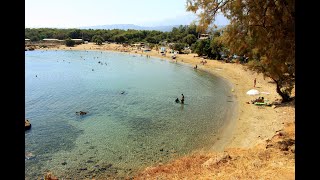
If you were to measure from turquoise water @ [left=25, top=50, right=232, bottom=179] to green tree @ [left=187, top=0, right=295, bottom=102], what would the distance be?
36.8ft

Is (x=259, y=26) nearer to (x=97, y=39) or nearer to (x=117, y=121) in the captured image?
(x=117, y=121)

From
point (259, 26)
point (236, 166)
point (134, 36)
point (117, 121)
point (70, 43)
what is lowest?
point (117, 121)

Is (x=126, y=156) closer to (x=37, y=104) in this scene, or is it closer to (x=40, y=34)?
(x=37, y=104)

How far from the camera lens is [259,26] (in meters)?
13.3

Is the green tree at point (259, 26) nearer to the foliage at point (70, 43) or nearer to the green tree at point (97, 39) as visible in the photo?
the green tree at point (97, 39)

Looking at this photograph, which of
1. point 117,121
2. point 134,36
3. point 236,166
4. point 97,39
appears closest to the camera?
point 236,166

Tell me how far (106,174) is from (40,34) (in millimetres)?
164308

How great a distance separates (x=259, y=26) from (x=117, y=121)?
75.8 feet

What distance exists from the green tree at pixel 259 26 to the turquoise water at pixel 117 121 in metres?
11.2

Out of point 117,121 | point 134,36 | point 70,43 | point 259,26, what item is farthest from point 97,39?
point 259,26

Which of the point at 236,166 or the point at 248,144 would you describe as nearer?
the point at 236,166

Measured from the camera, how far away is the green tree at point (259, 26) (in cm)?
1221
